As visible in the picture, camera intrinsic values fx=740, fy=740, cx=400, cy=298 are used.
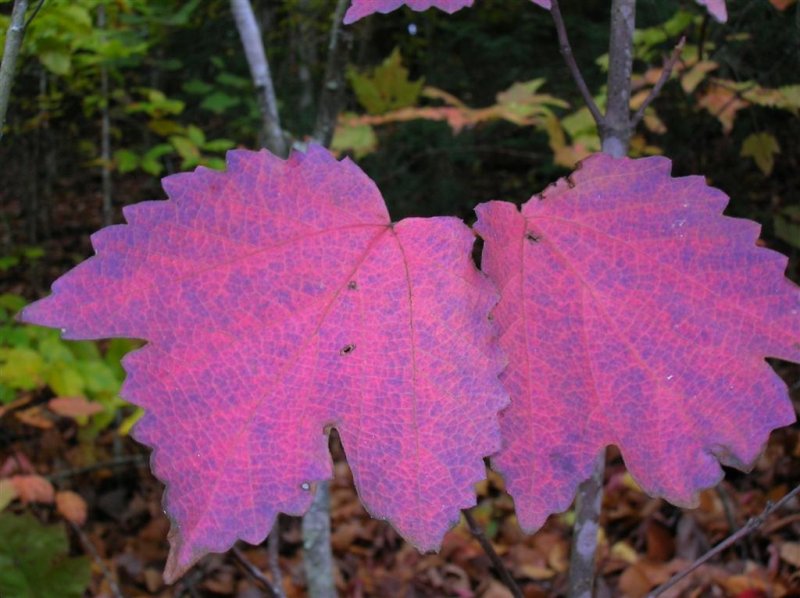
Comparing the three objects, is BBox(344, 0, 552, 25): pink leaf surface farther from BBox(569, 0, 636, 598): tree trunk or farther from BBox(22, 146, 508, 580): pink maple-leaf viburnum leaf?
BBox(569, 0, 636, 598): tree trunk

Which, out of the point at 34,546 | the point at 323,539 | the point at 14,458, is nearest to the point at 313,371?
the point at 323,539

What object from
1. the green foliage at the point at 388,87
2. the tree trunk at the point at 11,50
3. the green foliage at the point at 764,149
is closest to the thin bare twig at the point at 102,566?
the tree trunk at the point at 11,50

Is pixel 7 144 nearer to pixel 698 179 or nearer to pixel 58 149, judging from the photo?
pixel 58 149

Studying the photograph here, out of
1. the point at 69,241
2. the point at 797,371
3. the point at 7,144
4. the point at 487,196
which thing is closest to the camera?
the point at 797,371

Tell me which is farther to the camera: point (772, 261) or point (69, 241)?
point (69, 241)

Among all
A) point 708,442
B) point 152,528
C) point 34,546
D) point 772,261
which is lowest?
point 152,528

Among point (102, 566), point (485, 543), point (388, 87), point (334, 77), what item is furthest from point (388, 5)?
point (388, 87)

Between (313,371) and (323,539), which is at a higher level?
(313,371)

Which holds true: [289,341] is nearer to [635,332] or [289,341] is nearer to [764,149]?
[635,332]
